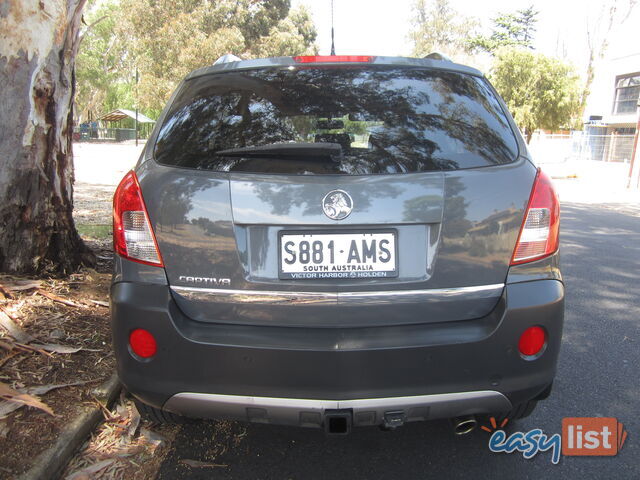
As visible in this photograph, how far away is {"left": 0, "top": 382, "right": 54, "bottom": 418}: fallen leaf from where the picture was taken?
8.28ft

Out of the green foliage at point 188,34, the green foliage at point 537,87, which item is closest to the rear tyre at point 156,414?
the green foliage at point 188,34

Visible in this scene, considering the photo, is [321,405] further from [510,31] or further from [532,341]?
[510,31]

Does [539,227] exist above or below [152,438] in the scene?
above

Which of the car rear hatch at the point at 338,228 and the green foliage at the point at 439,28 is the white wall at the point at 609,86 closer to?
the green foliage at the point at 439,28

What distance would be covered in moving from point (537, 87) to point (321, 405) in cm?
2809

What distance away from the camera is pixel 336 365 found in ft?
6.38

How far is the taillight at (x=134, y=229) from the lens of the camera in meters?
2.06

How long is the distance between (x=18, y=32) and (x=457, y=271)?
10.7 feet

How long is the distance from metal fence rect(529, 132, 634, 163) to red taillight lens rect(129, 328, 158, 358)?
25.7 m

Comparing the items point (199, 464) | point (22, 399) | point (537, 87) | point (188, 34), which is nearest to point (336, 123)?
point (199, 464)

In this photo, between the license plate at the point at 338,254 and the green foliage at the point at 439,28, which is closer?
the license plate at the point at 338,254

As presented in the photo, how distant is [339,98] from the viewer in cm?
232

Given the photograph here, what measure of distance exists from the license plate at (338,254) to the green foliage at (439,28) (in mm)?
63499

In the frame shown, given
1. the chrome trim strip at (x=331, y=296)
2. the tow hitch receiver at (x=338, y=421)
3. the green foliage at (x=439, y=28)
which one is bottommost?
the tow hitch receiver at (x=338, y=421)
